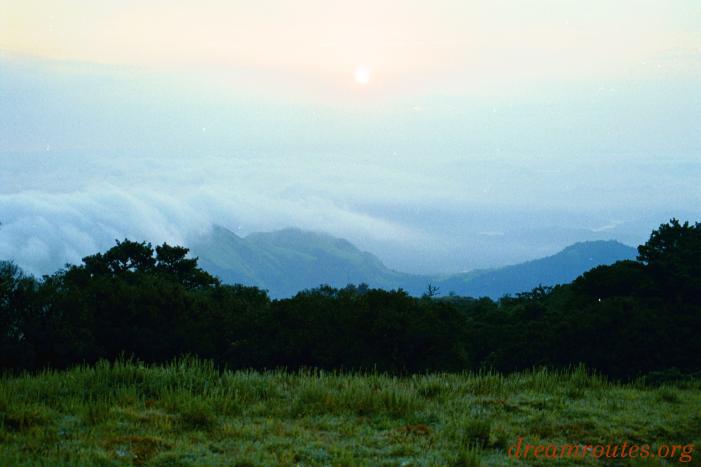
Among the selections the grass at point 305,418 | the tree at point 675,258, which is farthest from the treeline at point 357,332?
the grass at point 305,418

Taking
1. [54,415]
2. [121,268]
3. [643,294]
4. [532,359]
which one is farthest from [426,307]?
[54,415]

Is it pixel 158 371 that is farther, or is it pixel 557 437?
pixel 158 371

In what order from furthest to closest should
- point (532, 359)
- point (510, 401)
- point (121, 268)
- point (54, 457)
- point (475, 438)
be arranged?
1. point (121, 268)
2. point (532, 359)
3. point (510, 401)
4. point (475, 438)
5. point (54, 457)

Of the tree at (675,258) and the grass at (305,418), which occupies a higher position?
the tree at (675,258)

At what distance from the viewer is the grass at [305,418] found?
11.0 metres

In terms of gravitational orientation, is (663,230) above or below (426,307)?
above

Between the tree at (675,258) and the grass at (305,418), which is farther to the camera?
the tree at (675,258)

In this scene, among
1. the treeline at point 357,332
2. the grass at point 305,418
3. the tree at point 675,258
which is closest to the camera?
the grass at point 305,418

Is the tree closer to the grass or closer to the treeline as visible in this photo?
the treeline

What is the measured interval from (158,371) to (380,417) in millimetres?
5586

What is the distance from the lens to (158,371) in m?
16.5

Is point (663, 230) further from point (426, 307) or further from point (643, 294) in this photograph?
point (426, 307)

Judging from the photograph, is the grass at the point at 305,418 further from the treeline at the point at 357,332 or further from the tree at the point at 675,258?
the tree at the point at 675,258

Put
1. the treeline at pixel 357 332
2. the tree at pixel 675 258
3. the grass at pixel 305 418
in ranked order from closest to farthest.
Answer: the grass at pixel 305 418 < the treeline at pixel 357 332 < the tree at pixel 675 258
